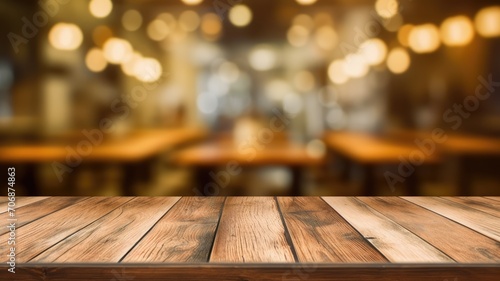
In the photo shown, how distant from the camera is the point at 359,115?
92.3 inches

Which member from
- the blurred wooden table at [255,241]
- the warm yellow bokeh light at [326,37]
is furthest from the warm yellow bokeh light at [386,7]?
the blurred wooden table at [255,241]

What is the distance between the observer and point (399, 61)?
236cm

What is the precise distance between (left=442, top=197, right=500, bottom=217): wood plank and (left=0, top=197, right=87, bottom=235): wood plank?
5.01 ft

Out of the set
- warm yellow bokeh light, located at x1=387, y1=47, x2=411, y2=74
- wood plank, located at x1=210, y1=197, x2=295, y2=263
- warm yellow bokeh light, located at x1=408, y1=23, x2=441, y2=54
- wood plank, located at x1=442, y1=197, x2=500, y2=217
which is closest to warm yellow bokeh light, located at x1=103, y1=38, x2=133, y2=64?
wood plank, located at x1=210, y1=197, x2=295, y2=263

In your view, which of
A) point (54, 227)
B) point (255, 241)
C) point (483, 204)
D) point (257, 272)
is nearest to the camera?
point (257, 272)

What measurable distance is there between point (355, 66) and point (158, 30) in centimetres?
98

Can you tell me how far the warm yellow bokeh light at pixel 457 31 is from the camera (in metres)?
2.30

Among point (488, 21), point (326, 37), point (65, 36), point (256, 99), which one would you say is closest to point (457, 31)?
point (488, 21)

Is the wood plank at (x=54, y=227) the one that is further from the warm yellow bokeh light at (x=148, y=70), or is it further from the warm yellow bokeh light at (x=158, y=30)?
the warm yellow bokeh light at (x=158, y=30)

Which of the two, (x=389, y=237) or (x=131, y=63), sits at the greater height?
(x=131, y=63)

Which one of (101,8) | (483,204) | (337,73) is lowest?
(483,204)

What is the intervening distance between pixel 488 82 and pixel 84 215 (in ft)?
6.25

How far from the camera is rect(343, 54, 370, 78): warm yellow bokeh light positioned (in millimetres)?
2320

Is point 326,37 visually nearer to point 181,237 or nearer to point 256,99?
point 256,99
